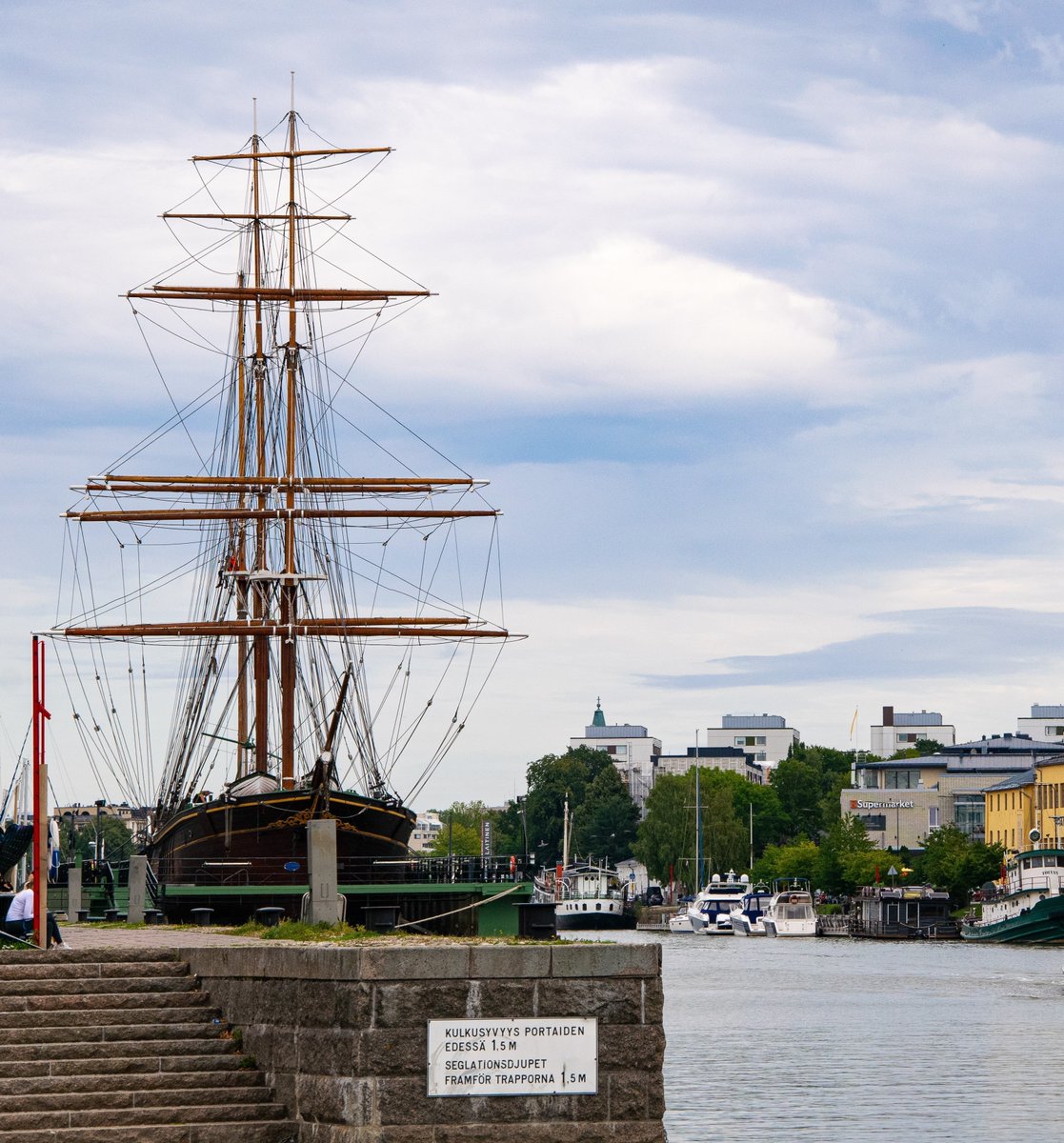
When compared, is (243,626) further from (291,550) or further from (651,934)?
(651,934)

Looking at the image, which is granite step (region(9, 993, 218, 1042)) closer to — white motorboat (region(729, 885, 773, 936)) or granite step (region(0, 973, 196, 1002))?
granite step (region(0, 973, 196, 1002))

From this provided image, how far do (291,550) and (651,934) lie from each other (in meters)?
88.8

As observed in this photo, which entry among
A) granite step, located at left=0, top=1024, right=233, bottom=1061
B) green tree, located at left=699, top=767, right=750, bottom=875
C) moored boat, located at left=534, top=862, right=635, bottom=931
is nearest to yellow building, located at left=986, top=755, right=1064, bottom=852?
moored boat, located at left=534, top=862, right=635, bottom=931

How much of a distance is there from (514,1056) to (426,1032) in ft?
3.12

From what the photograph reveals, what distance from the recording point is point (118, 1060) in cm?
2117

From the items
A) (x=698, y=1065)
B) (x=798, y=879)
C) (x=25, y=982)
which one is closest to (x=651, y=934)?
(x=798, y=879)

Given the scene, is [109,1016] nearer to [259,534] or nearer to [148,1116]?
[148,1116]

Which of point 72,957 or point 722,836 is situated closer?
point 72,957

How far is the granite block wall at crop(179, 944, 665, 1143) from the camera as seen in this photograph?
65.8 feet

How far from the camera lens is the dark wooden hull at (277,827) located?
51688 millimetres

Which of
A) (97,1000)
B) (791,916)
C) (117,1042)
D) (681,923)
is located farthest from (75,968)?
(681,923)

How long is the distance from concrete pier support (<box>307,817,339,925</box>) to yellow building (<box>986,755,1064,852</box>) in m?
110

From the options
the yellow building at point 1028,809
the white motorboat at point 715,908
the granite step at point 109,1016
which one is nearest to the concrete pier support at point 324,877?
the granite step at point 109,1016

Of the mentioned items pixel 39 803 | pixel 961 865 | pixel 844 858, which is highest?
pixel 39 803
